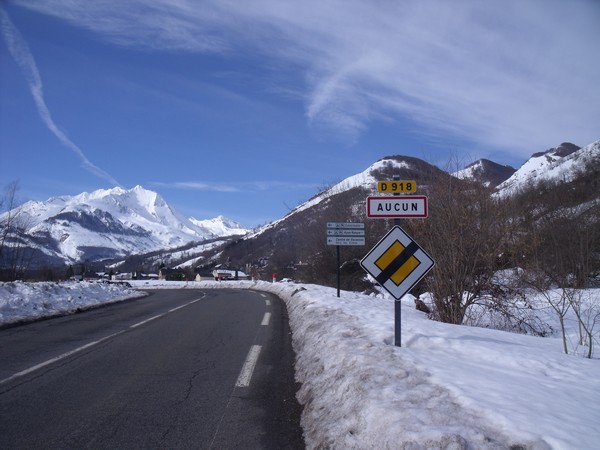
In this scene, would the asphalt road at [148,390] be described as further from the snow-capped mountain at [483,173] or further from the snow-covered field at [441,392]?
the snow-capped mountain at [483,173]

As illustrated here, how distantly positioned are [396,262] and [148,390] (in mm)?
3643

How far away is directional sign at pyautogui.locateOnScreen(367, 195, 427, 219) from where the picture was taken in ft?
22.5

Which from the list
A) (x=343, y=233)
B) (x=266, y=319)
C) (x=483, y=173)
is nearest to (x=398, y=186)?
(x=483, y=173)

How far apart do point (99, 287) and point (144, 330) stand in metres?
15.9

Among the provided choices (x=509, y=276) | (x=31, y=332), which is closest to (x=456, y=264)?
(x=509, y=276)

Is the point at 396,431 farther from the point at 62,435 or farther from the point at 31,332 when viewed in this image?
the point at 31,332

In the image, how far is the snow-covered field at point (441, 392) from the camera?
3418 mm

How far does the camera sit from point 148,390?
5.93 metres

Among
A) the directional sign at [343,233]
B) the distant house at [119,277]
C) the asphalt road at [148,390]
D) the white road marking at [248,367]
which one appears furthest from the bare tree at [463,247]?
the distant house at [119,277]

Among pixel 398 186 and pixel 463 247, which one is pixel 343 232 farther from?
pixel 398 186

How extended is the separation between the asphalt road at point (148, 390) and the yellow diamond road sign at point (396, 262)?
1.90 m

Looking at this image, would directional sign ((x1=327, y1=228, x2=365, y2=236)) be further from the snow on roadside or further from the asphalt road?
the snow on roadside

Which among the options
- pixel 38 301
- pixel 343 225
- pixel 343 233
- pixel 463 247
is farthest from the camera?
pixel 343 225

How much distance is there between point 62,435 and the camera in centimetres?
446
